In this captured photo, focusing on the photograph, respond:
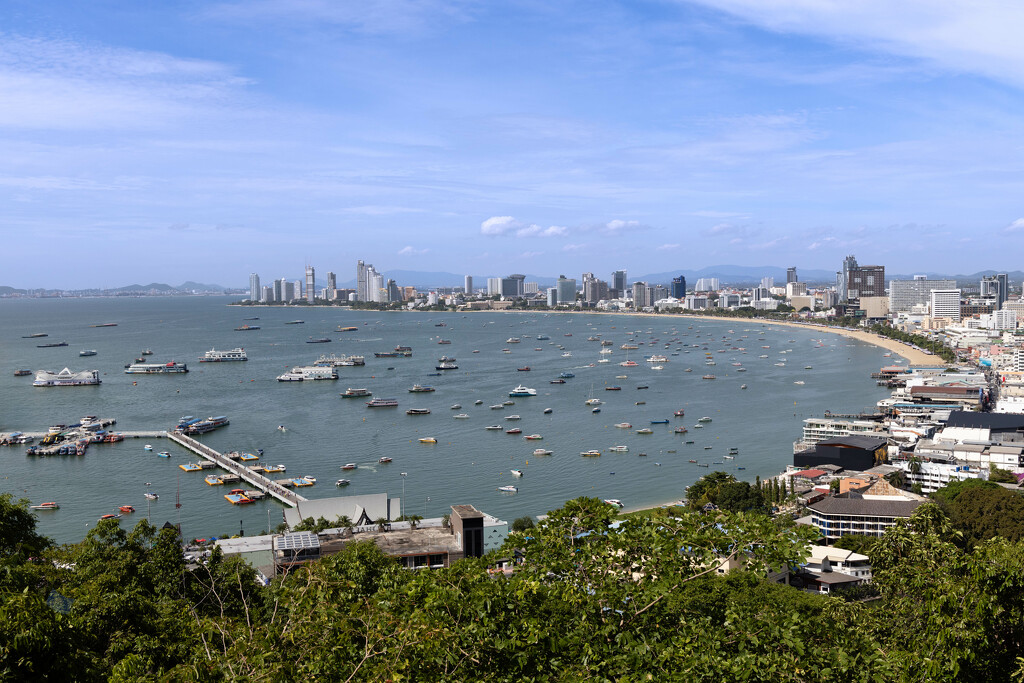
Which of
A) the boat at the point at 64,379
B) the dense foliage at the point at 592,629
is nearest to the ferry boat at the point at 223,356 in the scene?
the boat at the point at 64,379

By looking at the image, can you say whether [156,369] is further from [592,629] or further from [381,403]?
[592,629]

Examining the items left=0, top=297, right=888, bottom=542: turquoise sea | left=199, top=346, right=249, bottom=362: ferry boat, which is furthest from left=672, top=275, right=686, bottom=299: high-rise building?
left=199, top=346, right=249, bottom=362: ferry boat

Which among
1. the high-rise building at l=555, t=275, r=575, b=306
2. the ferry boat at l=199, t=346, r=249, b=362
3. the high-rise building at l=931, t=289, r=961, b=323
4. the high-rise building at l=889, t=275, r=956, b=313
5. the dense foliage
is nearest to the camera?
the dense foliage

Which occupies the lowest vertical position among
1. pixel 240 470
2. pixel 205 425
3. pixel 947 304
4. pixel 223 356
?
pixel 240 470

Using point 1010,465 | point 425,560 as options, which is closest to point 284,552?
point 425,560

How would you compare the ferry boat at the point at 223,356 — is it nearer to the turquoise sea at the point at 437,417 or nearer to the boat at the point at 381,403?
the turquoise sea at the point at 437,417

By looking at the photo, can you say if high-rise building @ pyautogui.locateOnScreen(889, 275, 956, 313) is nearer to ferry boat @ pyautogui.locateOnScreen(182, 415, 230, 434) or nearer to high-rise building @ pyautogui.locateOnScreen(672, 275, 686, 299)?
high-rise building @ pyautogui.locateOnScreen(672, 275, 686, 299)

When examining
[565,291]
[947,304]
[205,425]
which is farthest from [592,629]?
[565,291]
